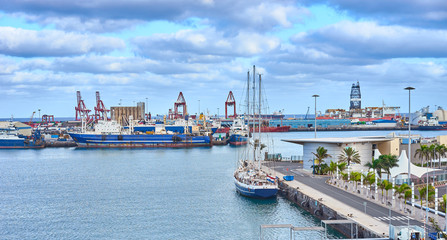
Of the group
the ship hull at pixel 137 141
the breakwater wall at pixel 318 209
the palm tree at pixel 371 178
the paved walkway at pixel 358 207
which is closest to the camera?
the breakwater wall at pixel 318 209

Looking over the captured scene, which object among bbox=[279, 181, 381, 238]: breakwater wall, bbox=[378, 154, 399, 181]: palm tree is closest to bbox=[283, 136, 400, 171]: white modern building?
bbox=[279, 181, 381, 238]: breakwater wall

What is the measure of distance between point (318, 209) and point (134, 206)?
531 inches

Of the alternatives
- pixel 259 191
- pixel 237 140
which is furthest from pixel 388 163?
pixel 237 140

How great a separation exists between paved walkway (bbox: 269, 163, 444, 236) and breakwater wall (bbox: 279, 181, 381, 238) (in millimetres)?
265

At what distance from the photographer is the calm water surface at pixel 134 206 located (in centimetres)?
2723

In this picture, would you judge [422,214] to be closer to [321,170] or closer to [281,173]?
[321,170]

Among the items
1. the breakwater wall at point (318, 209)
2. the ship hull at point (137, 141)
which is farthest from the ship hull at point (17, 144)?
the breakwater wall at point (318, 209)

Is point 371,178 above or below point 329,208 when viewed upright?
above

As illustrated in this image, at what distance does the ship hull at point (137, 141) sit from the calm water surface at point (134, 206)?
123ft

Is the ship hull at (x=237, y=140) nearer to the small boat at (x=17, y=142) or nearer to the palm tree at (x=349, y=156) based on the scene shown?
the small boat at (x=17, y=142)

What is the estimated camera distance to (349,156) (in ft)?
128

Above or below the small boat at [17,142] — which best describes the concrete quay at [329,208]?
below

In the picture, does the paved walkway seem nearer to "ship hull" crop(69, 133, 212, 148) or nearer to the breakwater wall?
the breakwater wall

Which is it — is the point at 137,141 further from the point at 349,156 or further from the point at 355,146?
the point at 349,156
